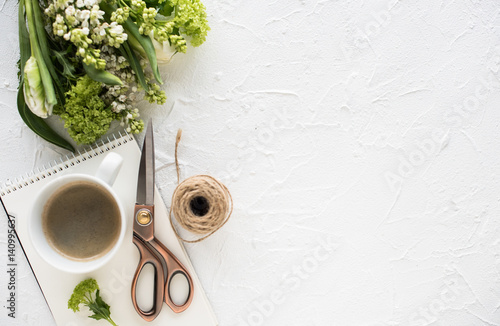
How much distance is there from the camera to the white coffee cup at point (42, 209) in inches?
26.6

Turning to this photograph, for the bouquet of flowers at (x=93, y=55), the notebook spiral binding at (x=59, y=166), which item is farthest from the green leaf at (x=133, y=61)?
the notebook spiral binding at (x=59, y=166)

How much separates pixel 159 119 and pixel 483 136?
25.0 inches

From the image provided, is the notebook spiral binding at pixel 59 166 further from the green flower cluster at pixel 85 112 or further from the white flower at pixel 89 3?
Answer: the white flower at pixel 89 3

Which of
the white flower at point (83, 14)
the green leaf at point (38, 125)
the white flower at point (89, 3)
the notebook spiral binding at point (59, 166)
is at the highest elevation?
the white flower at point (89, 3)

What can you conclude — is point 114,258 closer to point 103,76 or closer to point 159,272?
point 159,272

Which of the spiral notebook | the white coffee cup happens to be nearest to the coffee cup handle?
the white coffee cup

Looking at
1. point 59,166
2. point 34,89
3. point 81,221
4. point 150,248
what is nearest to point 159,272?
point 150,248

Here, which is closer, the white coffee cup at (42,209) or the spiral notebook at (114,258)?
the white coffee cup at (42,209)

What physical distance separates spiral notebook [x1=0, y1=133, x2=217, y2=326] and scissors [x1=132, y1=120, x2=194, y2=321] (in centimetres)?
2

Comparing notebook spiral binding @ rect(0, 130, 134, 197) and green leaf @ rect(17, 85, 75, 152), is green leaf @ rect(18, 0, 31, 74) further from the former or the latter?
notebook spiral binding @ rect(0, 130, 134, 197)

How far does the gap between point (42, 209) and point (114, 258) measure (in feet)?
0.52

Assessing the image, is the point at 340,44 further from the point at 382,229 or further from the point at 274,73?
the point at 382,229

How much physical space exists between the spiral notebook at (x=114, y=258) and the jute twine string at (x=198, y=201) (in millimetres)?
63

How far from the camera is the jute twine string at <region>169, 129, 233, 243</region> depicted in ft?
2.45
